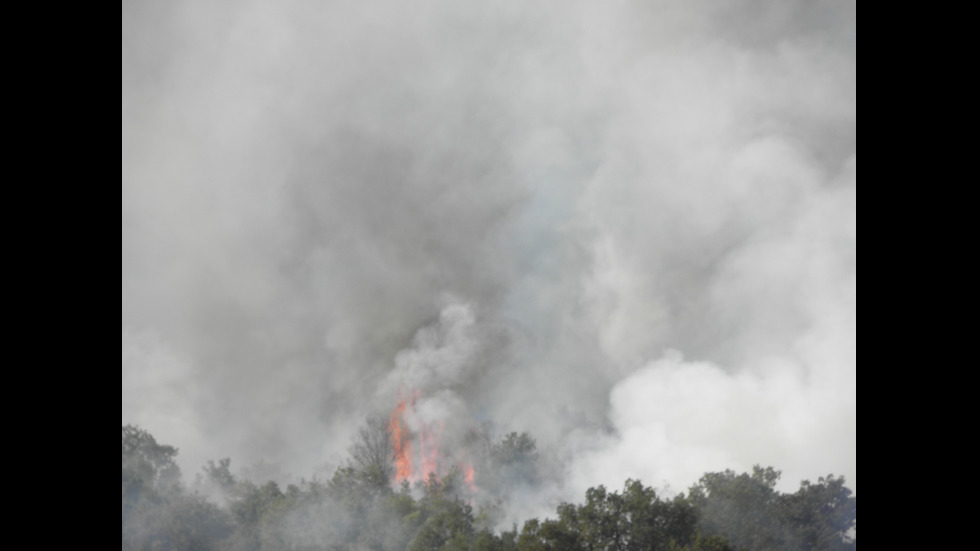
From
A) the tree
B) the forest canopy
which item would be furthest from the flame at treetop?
the forest canopy

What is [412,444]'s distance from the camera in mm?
67938

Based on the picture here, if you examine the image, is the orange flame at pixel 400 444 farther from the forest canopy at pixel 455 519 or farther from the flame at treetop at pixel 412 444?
the forest canopy at pixel 455 519

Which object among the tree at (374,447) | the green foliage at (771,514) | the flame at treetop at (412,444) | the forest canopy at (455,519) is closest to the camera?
the forest canopy at (455,519)

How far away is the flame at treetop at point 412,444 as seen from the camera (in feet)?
217

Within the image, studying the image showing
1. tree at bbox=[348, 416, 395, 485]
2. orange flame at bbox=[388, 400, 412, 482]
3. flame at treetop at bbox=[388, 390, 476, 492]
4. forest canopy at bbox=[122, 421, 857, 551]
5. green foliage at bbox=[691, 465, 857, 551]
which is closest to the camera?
forest canopy at bbox=[122, 421, 857, 551]

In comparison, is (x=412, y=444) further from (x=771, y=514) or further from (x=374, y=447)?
(x=771, y=514)

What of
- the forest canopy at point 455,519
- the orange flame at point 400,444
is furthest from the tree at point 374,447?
the forest canopy at point 455,519

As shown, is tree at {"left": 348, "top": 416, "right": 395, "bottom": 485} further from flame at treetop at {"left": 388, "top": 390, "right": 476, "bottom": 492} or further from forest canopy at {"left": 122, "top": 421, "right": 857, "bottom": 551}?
forest canopy at {"left": 122, "top": 421, "right": 857, "bottom": 551}

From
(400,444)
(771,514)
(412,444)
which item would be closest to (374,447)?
(400,444)

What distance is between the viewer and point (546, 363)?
69.1 metres

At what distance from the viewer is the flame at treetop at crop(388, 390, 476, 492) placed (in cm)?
6625
